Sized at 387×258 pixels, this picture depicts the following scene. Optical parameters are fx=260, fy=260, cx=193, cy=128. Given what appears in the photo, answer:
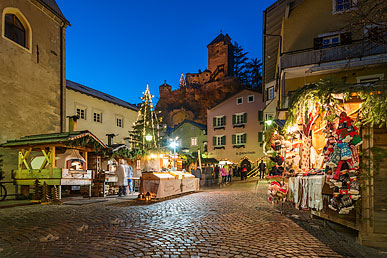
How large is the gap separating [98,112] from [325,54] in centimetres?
2267

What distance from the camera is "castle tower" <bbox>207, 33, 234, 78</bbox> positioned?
68875mm

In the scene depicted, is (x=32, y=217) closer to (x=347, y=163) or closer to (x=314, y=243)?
(x=314, y=243)

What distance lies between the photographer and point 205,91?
64.4 metres

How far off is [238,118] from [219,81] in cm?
2672

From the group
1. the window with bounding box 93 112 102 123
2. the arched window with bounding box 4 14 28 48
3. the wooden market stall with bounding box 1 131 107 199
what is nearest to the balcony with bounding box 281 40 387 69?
the wooden market stall with bounding box 1 131 107 199

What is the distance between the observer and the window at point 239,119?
1489 inches

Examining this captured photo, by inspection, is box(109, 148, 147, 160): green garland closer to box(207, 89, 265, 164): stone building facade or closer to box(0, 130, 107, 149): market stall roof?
box(0, 130, 107, 149): market stall roof

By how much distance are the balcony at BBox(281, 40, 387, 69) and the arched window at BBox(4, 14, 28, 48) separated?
17085mm

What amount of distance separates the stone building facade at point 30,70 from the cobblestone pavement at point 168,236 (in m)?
9.31

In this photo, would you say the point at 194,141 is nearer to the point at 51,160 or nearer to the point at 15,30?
the point at 15,30

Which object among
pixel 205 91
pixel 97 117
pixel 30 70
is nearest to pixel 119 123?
pixel 97 117

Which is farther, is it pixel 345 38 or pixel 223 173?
pixel 223 173

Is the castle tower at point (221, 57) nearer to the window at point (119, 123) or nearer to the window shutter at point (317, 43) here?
the window at point (119, 123)

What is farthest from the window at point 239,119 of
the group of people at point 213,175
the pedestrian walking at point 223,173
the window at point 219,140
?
the pedestrian walking at point 223,173
